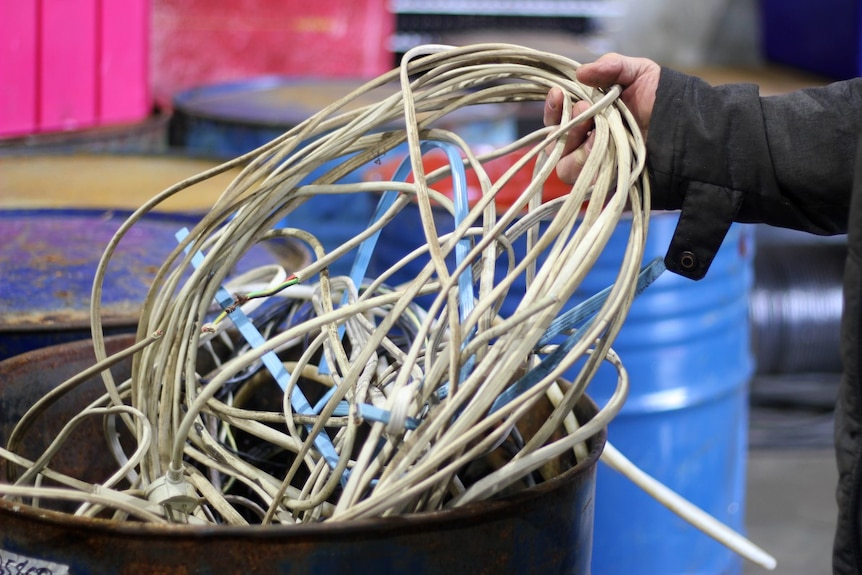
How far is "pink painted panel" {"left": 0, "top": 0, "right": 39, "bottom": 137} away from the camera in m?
1.90

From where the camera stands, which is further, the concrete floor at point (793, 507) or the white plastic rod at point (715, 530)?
the concrete floor at point (793, 507)

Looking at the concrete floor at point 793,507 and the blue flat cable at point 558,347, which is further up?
the blue flat cable at point 558,347

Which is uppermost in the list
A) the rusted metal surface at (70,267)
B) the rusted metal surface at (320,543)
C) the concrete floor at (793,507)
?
the rusted metal surface at (320,543)

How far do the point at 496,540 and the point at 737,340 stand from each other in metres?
1.01

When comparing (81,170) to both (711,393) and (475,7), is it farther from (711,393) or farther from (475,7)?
(475,7)

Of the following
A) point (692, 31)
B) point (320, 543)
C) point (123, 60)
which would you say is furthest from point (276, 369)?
point (692, 31)

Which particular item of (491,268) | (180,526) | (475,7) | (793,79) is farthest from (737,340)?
(475,7)

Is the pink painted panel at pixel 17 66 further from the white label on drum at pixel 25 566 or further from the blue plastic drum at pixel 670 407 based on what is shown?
the white label on drum at pixel 25 566

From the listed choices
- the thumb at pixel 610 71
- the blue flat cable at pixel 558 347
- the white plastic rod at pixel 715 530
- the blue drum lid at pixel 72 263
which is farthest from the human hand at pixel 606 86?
Answer: the blue drum lid at pixel 72 263

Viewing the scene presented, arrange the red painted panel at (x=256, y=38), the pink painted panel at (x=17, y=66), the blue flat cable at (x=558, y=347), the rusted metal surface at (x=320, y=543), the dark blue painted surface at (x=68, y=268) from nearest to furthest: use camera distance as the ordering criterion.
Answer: the rusted metal surface at (x=320, y=543) → the blue flat cable at (x=558, y=347) → the dark blue painted surface at (x=68, y=268) → the pink painted panel at (x=17, y=66) → the red painted panel at (x=256, y=38)

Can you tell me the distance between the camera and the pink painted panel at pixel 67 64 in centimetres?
200

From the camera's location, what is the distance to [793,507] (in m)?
2.26

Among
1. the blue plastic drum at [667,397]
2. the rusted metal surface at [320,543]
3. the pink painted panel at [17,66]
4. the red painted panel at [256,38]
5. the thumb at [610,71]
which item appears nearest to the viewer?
the rusted metal surface at [320,543]

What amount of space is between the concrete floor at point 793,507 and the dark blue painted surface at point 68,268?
1379 mm
